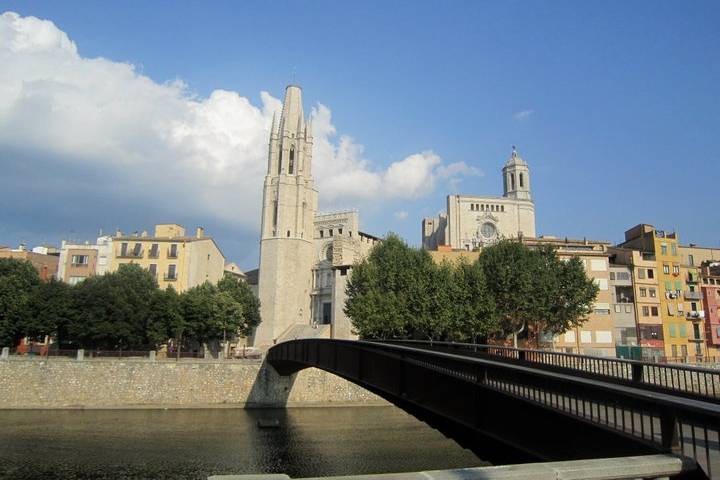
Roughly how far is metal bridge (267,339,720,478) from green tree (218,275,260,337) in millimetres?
51361

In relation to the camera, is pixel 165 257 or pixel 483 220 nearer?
pixel 165 257

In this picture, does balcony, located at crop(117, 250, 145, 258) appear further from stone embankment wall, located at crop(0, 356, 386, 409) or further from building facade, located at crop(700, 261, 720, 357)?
building facade, located at crop(700, 261, 720, 357)

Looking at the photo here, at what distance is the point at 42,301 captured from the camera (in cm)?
4950

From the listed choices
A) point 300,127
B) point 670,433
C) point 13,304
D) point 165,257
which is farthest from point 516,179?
point 670,433

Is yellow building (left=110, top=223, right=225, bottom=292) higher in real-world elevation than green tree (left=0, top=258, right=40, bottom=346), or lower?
higher

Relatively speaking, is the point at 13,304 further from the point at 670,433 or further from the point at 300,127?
the point at 670,433

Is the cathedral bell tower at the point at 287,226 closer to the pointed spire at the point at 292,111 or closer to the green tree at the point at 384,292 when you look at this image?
the pointed spire at the point at 292,111

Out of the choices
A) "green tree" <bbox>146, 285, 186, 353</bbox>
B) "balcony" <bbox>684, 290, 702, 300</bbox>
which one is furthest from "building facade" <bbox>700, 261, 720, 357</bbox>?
"green tree" <bbox>146, 285, 186, 353</bbox>

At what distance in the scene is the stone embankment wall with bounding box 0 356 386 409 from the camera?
4288cm

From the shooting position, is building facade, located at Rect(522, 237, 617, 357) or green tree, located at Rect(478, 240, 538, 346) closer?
green tree, located at Rect(478, 240, 538, 346)

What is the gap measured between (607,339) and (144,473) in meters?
49.8

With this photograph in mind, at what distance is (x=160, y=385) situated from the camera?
4500 cm

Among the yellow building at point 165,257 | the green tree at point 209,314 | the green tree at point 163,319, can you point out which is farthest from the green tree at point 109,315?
the yellow building at point 165,257

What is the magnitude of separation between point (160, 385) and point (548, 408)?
41407mm
